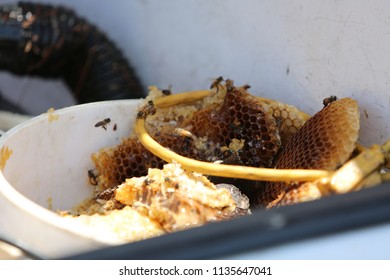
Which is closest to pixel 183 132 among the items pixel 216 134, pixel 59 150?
pixel 216 134

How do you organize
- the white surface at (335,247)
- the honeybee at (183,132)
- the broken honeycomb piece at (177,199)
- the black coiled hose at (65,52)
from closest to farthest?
the white surface at (335,247), the broken honeycomb piece at (177,199), the honeybee at (183,132), the black coiled hose at (65,52)

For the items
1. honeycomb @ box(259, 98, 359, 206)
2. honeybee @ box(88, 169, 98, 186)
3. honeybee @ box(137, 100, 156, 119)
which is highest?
honeycomb @ box(259, 98, 359, 206)

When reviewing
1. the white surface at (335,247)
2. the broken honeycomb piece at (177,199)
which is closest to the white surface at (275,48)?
the white surface at (335,247)

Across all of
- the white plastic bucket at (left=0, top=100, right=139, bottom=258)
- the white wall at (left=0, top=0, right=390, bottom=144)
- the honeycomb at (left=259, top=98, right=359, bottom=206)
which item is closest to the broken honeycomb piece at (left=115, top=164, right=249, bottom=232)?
the honeycomb at (left=259, top=98, right=359, bottom=206)

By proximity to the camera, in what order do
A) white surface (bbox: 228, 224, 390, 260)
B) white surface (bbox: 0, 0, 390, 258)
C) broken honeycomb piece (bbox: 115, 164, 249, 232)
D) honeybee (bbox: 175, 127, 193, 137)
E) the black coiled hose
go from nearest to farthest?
white surface (bbox: 228, 224, 390, 260)
broken honeycomb piece (bbox: 115, 164, 249, 232)
white surface (bbox: 0, 0, 390, 258)
honeybee (bbox: 175, 127, 193, 137)
the black coiled hose

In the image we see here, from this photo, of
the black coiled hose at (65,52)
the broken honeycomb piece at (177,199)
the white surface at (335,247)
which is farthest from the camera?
the black coiled hose at (65,52)

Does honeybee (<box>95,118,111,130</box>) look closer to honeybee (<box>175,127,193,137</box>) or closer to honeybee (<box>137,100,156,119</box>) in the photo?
honeybee (<box>137,100,156,119</box>)

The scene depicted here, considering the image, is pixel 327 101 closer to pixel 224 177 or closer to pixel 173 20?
pixel 224 177

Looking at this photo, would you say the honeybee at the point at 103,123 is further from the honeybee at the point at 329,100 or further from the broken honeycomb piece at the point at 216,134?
the honeybee at the point at 329,100
